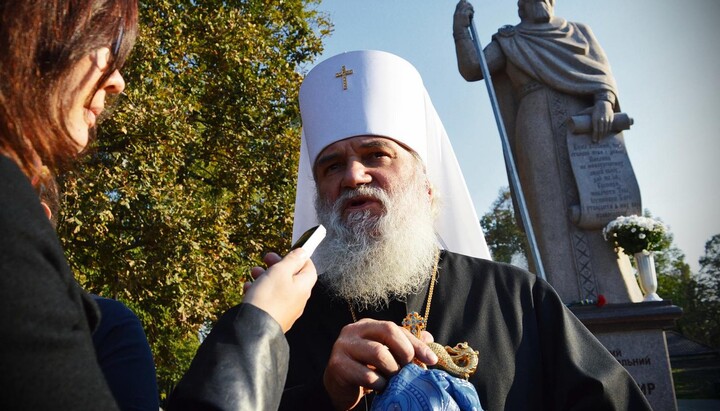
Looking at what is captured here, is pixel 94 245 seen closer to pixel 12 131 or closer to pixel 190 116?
pixel 190 116

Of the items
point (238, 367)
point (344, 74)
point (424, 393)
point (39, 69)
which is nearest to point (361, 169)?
point (344, 74)

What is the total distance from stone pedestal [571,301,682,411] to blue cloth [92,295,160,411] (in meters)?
6.18

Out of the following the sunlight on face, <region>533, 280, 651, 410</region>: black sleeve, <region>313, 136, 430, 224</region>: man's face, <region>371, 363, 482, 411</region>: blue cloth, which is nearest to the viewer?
the sunlight on face

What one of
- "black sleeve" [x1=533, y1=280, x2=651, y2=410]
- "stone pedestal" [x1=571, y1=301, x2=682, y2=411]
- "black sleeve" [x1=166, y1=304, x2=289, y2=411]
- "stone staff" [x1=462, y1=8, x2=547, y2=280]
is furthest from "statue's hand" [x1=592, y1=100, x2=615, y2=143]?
"black sleeve" [x1=166, y1=304, x2=289, y2=411]

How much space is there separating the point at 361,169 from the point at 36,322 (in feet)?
7.55

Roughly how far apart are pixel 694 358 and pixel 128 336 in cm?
2627

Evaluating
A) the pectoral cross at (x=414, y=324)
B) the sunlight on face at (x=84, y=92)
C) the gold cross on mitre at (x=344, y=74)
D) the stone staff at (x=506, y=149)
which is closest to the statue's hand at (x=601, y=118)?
the stone staff at (x=506, y=149)

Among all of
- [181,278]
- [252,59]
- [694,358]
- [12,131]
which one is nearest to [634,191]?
[181,278]

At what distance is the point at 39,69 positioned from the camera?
1.10m

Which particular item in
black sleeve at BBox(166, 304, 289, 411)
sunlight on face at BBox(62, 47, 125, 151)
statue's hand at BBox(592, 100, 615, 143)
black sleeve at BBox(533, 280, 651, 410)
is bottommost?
black sleeve at BBox(533, 280, 651, 410)

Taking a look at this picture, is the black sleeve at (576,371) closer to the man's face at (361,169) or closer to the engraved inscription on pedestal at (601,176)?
the man's face at (361,169)

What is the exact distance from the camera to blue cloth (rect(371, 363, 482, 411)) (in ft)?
6.12

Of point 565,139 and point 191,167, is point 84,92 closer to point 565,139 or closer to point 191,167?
point 565,139

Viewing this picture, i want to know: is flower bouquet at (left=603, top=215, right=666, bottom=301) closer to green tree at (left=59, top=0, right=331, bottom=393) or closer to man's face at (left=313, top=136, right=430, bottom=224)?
man's face at (left=313, top=136, right=430, bottom=224)
